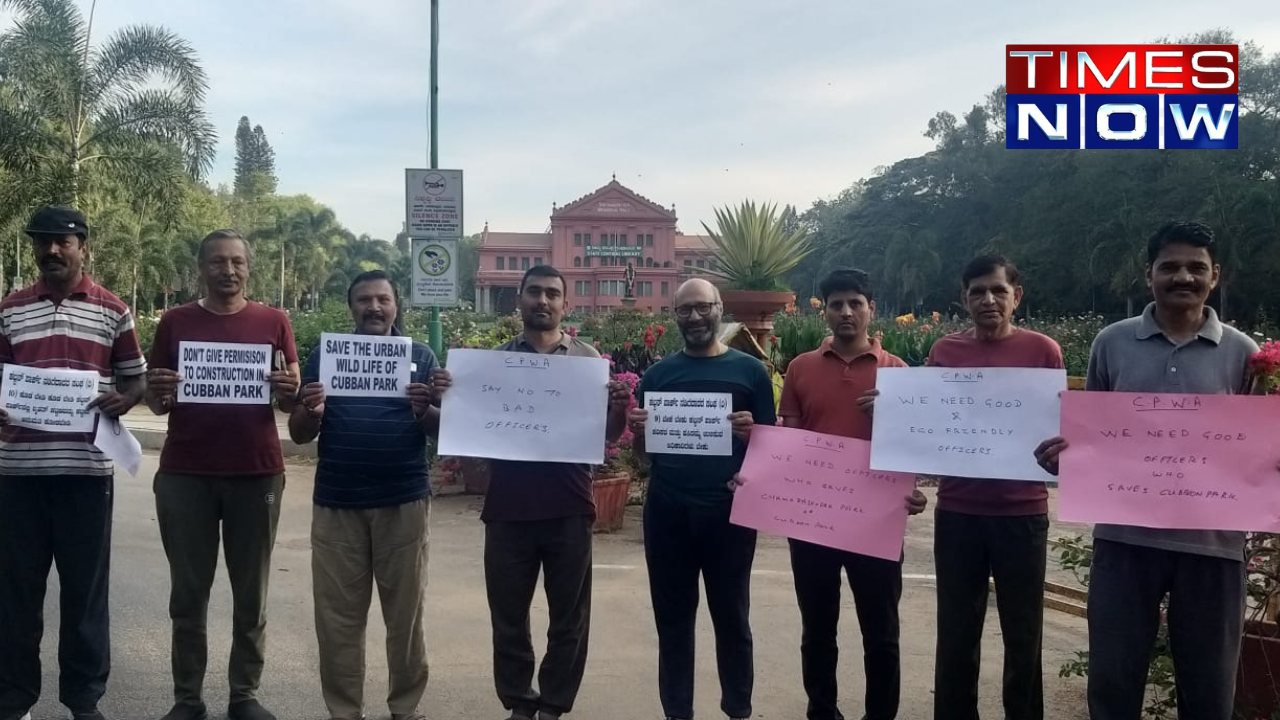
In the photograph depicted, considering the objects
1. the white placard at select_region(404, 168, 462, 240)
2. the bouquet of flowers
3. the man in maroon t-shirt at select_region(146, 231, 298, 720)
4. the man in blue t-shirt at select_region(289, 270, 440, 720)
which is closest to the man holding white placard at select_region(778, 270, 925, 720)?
the bouquet of flowers

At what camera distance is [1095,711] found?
315 cm

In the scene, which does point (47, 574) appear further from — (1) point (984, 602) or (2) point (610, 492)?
(2) point (610, 492)

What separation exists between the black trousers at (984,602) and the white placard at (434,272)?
8341 mm

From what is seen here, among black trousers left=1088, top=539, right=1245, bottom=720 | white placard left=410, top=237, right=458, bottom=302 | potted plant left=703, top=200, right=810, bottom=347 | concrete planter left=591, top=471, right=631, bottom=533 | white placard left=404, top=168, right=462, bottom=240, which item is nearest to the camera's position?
black trousers left=1088, top=539, right=1245, bottom=720

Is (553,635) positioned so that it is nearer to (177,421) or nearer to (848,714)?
(848,714)

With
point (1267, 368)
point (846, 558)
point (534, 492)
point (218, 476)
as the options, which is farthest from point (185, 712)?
point (1267, 368)

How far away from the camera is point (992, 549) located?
3461 mm

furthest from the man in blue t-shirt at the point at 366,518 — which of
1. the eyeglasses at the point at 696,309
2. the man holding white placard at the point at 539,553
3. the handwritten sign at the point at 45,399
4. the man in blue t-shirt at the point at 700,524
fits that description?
the eyeglasses at the point at 696,309

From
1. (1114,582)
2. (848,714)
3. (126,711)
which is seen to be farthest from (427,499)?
(1114,582)

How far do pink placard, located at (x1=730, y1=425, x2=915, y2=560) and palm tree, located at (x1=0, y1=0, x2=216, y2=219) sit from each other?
59.7ft

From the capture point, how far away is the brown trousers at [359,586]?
3.90 m

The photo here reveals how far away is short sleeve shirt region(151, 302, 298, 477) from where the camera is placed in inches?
152

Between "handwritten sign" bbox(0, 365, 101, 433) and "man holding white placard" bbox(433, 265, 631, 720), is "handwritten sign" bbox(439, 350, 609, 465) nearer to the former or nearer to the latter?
"man holding white placard" bbox(433, 265, 631, 720)

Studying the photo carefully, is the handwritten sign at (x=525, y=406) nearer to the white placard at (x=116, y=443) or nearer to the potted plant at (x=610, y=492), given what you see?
the white placard at (x=116, y=443)
